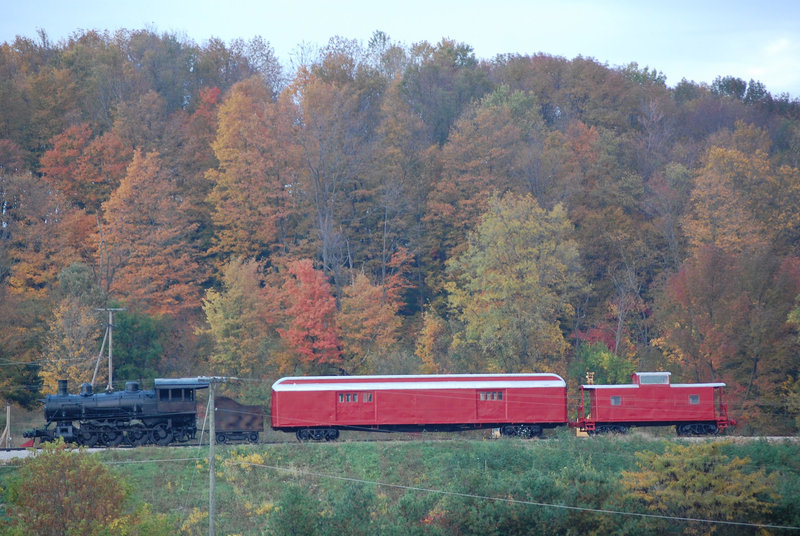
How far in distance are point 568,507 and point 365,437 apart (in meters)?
15.3

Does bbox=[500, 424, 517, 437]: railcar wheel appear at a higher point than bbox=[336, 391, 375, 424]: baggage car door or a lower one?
lower

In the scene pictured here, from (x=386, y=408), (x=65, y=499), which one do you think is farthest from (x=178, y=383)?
(x=65, y=499)

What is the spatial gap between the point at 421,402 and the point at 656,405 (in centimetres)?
1130

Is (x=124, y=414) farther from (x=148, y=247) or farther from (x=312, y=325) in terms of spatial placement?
(x=148, y=247)

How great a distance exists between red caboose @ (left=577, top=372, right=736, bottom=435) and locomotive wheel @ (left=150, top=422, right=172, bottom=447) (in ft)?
63.7

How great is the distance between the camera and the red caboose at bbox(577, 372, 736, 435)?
135 ft

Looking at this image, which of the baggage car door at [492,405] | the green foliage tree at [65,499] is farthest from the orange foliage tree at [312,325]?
the green foliage tree at [65,499]

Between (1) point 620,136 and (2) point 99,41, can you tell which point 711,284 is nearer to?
(1) point 620,136

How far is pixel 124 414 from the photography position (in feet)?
128

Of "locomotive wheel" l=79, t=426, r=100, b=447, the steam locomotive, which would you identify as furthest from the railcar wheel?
"locomotive wheel" l=79, t=426, r=100, b=447

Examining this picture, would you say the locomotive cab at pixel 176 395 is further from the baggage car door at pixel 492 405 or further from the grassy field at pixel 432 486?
the baggage car door at pixel 492 405

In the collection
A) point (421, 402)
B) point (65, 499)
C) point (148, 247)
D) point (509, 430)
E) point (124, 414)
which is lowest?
point (65, 499)

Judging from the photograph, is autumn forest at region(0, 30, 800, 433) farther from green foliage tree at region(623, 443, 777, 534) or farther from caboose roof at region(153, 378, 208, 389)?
green foliage tree at region(623, 443, 777, 534)

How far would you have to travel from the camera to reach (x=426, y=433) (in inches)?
1667
